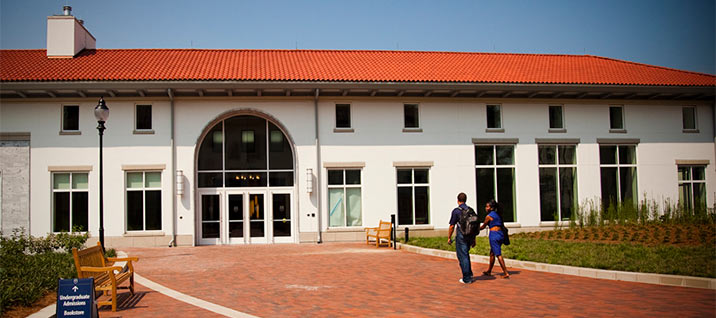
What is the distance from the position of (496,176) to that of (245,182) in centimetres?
1003

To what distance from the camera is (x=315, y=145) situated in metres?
22.7

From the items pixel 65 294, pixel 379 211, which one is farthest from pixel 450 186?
pixel 65 294

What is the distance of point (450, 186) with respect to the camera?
76.7 ft

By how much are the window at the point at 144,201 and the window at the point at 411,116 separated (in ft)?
32.0

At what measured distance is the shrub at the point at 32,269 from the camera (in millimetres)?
9102

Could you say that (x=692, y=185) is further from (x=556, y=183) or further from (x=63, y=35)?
(x=63, y=35)

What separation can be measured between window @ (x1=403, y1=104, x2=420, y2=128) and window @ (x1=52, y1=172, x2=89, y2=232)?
489 inches

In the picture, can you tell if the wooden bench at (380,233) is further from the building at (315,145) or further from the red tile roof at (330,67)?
the red tile roof at (330,67)

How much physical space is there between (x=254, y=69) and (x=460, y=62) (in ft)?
32.4

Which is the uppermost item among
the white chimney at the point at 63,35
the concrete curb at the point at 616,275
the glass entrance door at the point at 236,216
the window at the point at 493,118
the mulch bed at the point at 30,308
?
the white chimney at the point at 63,35

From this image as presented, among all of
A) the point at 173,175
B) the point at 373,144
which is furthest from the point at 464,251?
the point at 173,175

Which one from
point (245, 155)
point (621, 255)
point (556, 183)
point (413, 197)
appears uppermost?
point (245, 155)

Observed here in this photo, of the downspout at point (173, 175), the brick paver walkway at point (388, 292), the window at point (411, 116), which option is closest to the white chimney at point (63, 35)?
the downspout at point (173, 175)

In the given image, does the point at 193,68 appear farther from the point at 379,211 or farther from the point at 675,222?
the point at 675,222
